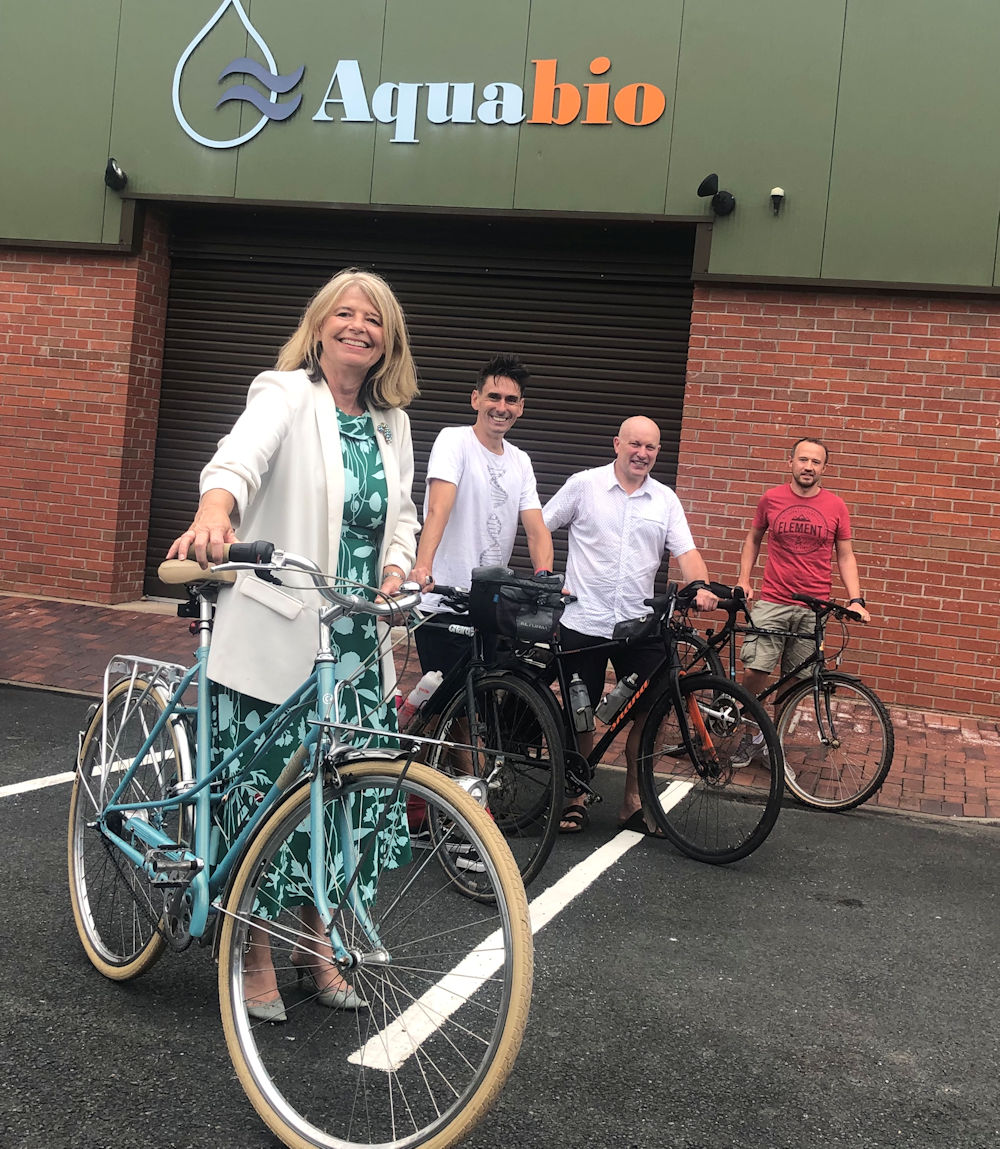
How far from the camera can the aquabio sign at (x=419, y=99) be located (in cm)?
933

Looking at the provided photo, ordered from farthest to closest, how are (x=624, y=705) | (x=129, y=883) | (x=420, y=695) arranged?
(x=624, y=705) < (x=420, y=695) < (x=129, y=883)

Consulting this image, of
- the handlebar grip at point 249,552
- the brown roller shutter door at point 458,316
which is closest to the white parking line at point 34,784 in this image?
the handlebar grip at point 249,552

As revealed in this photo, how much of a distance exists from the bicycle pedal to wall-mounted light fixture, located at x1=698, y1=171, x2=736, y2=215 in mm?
7329

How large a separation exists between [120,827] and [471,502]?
229 cm

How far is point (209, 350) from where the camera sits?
10906 millimetres

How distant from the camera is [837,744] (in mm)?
6293

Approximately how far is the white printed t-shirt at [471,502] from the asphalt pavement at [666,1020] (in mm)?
1303

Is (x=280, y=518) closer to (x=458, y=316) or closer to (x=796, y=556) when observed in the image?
(x=796, y=556)

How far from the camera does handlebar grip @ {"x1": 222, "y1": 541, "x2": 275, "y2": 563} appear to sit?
2592mm

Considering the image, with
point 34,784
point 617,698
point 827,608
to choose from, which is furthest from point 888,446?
point 34,784

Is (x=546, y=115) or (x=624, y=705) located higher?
(x=546, y=115)

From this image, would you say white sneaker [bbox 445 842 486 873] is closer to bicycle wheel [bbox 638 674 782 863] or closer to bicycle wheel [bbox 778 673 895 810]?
bicycle wheel [bbox 638 674 782 863]

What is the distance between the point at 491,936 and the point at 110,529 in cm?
890

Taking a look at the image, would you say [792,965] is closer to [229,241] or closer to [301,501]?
[301,501]
